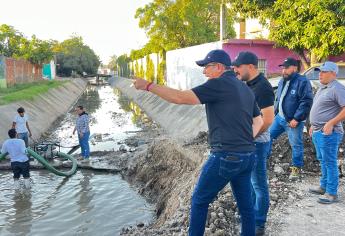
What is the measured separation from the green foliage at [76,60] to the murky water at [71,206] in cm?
6983

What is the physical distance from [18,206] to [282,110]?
6463mm

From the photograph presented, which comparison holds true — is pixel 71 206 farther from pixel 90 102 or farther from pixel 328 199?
pixel 90 102

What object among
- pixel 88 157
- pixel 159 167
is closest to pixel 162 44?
pixel 88 157

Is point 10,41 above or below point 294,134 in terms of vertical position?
above

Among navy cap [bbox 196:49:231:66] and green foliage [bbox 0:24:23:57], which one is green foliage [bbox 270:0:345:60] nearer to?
navy cap [bbox 196:49:231:66]

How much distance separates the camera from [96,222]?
8.01 meters

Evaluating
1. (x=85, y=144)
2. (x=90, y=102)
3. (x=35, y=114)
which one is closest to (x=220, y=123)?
(x=85, y=144)

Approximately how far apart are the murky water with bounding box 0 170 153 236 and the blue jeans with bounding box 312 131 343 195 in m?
4.08

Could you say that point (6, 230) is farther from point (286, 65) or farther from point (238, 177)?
point (286, 65)

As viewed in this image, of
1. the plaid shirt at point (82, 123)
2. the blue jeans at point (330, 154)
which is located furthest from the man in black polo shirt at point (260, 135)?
the plaid shirt at point (82, 123)

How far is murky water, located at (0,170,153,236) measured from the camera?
7.75 meters

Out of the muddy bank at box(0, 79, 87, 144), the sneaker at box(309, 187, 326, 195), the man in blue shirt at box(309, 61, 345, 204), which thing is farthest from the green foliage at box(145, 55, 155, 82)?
the man in blue shirt at box(309, 61, 345, 204)

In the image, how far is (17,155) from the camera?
386 inches

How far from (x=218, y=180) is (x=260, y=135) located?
42.8 inches
